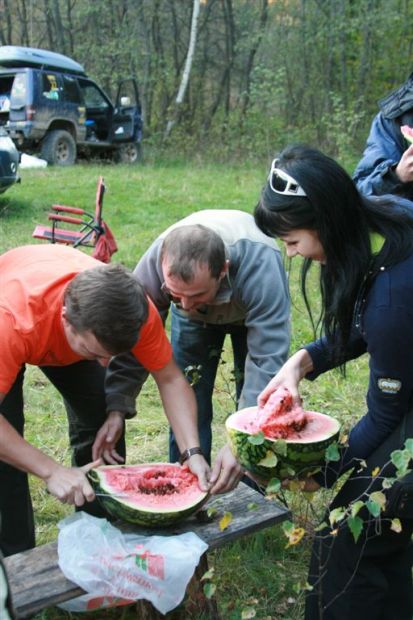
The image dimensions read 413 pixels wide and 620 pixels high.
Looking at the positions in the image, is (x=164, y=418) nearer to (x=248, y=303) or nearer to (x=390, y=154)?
(x=248, y=303)

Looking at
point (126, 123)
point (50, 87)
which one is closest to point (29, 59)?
point (50, 87)

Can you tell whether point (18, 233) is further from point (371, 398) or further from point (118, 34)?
point (118, 34)

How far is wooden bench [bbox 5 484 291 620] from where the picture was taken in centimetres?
249

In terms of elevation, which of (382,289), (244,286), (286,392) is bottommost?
(286,392)

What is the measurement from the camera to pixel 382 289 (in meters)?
2.24

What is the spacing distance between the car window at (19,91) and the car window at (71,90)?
1135 mm

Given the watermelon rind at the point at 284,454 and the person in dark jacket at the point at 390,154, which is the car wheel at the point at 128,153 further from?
the watermelon rind at the point at 284,454

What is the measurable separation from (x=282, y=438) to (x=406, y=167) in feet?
4.64

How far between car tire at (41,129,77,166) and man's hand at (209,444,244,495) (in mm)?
14189

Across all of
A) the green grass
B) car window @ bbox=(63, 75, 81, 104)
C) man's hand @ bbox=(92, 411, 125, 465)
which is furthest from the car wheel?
man's hand @ bbox=(92, 411, 125, 465)

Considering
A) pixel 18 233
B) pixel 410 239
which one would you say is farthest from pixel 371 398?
pixel 18 233

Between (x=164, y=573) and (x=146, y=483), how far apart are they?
0.43 m

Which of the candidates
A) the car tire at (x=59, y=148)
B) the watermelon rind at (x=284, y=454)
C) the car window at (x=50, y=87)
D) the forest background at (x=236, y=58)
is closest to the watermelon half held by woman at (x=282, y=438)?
the watermelon rind at (x=284, y=454)

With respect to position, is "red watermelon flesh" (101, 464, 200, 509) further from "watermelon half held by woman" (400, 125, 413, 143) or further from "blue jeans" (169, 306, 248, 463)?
"watermelon half held by woman" (400, 125, 413, 143)
